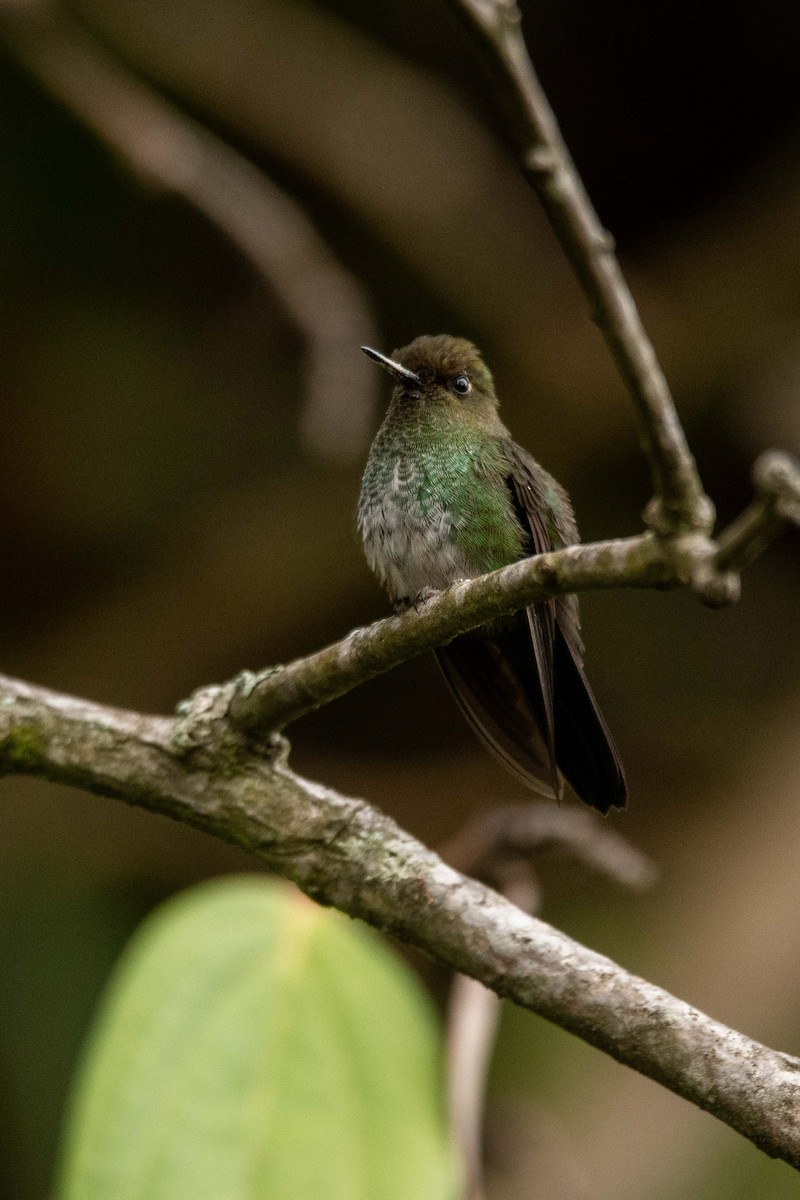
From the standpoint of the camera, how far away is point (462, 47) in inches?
183

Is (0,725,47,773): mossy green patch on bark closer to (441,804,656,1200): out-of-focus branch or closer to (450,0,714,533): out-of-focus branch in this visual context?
(441,804,656,1200): out-of-focus branch

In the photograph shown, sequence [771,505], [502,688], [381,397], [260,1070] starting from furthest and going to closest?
[381,397], [502,688], [260,1070], [771,505]

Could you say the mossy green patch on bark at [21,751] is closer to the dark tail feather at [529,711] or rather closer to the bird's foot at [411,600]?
the bird's foot at [411,600]

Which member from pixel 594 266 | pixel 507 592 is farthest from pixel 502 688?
pixel 594 266

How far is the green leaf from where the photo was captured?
7.00ft

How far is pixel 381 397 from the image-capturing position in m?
4.79

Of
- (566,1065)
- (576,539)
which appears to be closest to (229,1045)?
(576,539)

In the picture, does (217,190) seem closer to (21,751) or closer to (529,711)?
(529,711)

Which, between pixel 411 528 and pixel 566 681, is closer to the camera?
pixel 566 681

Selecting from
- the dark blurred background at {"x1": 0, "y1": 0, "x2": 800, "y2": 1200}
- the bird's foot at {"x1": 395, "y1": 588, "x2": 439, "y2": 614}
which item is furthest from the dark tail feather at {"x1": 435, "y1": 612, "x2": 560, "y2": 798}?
the dark blurred background at {"x1": 0, "y1": 0, "x2": 800, "y2": 1200}

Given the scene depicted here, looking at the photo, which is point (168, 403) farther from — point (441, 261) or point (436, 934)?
point (436, 934)

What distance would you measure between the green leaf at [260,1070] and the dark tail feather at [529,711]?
0.48 m

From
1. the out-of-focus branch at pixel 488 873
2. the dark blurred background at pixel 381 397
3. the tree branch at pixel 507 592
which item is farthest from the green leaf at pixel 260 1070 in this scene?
the dark blurred background at pixel 381 397

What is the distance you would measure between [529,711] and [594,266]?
5.18 ft
